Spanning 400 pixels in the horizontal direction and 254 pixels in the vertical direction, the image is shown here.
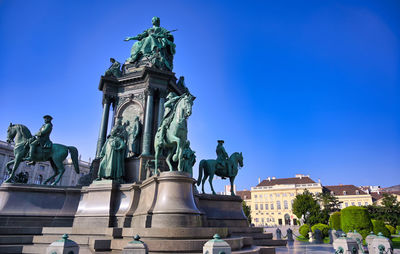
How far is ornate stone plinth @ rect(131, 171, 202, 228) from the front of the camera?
7.57 m

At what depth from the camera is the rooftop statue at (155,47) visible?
17234mm

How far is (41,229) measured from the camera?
948cm

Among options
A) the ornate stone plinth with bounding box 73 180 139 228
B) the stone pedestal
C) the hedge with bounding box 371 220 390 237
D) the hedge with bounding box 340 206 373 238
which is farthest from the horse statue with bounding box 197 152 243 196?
the hedge with bounding box 371 220 390 237

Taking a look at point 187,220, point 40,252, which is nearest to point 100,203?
point 40,252

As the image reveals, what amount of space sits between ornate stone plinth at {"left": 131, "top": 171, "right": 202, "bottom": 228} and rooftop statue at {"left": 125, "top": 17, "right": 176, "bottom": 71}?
980cm

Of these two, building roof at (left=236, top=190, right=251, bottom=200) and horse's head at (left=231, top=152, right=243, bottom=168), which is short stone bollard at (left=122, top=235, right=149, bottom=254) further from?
building roof at (left=236, top=190, right=251, bottom=200)

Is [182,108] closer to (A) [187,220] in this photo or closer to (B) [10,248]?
(A) [187,220]

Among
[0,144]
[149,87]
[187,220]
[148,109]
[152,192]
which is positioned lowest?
[187,220]

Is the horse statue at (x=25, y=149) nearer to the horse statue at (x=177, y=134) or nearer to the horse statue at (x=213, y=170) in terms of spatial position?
the horse statue at (x=177, y=134)

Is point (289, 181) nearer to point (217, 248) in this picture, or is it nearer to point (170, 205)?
point (170, 205)

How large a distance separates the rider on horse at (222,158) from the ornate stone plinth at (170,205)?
528 cm

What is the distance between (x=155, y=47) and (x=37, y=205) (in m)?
11.5

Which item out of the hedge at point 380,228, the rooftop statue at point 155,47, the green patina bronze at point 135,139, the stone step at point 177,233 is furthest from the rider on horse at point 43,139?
the hedge at point 380,228

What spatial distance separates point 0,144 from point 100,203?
190 ft
